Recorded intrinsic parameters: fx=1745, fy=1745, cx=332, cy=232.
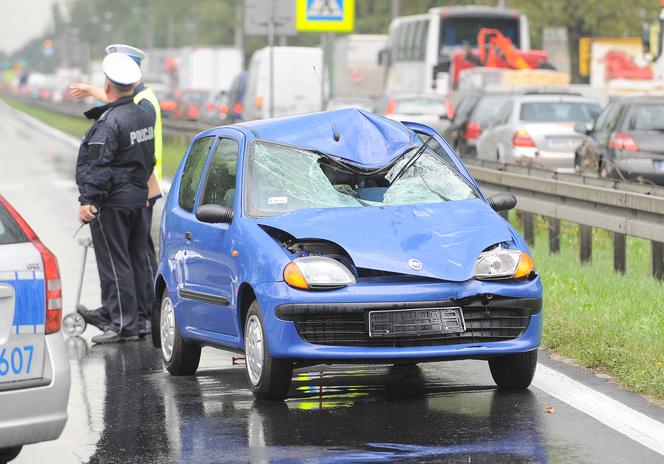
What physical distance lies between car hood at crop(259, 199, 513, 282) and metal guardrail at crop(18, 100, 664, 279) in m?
4.17

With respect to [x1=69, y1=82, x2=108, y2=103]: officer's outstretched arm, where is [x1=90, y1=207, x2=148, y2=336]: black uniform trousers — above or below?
below

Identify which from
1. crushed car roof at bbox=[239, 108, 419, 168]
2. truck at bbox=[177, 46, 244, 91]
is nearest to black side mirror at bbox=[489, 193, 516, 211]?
crushed car roof at bbox=[239, 108, 419, 168]

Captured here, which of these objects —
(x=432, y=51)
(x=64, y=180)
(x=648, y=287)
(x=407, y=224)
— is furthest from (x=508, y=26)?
(x=407, y=224)

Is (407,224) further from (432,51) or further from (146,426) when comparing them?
(432,51)

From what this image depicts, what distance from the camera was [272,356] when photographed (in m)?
8.19

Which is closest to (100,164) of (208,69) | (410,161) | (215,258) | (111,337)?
(111,337)

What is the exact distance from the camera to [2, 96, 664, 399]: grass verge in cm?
895

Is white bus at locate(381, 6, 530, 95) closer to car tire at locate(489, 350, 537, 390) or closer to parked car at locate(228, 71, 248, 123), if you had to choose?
parked car at locate(228, 71, 248, 123)

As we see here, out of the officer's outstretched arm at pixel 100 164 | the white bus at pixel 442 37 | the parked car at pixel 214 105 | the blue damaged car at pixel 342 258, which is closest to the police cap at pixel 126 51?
the officer's outstretched arm at pixel 100 164

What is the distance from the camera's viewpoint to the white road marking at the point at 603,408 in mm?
7371

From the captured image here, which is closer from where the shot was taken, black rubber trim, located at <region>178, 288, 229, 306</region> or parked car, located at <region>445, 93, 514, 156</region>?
black rubber trim, located at <region>178, 288, 229, 306</region>

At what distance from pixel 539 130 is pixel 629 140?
12.6 ft

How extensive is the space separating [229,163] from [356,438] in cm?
247

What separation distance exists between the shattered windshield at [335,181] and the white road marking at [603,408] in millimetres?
1065
